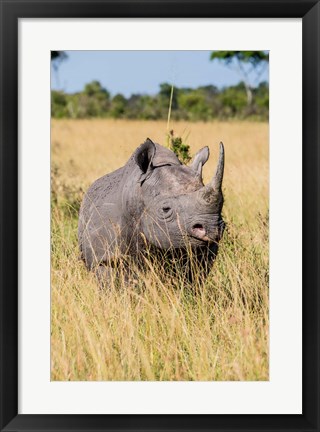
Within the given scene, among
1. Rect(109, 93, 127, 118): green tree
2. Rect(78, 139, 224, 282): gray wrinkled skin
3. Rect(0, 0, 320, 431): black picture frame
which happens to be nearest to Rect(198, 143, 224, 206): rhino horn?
Rect(78, 139, 224, 282): gray wrinkled skin

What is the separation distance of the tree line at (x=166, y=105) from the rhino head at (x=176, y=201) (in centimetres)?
1833

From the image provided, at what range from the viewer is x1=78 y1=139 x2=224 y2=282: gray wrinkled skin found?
19.3ft

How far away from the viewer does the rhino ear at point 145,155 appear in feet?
20.8

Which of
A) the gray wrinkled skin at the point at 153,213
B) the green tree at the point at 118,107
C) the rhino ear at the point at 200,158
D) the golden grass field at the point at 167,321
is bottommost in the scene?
the golden grass field at the point at 167,321

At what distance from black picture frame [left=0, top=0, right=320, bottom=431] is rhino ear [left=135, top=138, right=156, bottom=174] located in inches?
58.5

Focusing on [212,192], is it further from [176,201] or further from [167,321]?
[167,321]

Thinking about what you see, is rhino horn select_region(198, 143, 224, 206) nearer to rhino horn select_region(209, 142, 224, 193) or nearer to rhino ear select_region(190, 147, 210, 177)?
rhino horn select_region(209, 142, 224, 193)

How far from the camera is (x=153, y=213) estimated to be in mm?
6273
